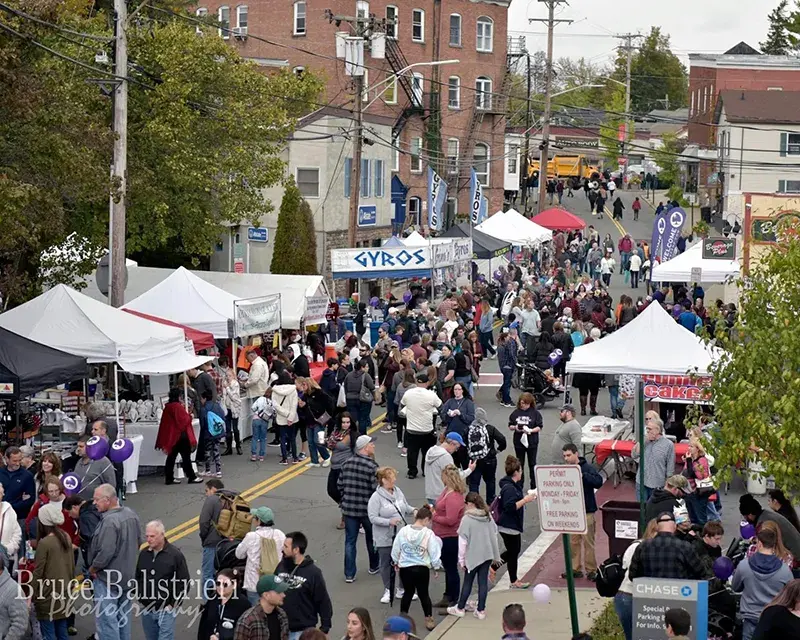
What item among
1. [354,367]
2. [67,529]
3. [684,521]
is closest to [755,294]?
[684,521]

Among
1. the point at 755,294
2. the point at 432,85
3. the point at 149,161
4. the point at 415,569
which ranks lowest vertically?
the point at 415,569

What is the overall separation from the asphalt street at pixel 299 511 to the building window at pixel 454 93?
140ft

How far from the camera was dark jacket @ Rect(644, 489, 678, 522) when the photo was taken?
13.7 metres

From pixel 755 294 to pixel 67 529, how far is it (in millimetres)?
7275

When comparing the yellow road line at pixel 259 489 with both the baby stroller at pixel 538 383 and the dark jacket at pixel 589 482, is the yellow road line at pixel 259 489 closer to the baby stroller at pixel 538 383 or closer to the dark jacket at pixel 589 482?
the dark jacket at pixel 589 482

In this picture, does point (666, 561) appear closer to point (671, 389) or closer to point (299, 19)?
point (671, 389)

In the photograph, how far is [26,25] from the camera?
2012cm

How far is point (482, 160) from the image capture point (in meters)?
66.5

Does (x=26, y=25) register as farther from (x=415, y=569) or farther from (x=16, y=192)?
(x=415, y=569)

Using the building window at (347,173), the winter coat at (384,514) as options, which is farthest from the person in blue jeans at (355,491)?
the building window at (347,173)

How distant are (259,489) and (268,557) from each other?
24.5 ft

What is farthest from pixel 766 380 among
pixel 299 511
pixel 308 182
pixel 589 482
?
pixel 308 182

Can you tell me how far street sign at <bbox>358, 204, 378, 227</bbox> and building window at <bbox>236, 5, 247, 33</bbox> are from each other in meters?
19.6

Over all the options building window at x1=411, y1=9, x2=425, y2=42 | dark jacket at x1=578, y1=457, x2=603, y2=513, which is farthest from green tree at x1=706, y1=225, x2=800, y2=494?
building window at x1=411, y1=9, x2=425, y2=42
